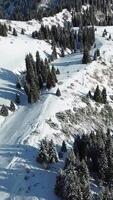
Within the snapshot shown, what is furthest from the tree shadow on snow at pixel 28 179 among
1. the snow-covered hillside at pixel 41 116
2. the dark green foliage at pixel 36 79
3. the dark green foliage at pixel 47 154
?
the dark green foliage at pixel 36 79

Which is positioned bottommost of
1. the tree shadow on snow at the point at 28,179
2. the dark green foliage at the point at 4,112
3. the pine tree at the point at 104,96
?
the tree shadow on snow at the point at 28,179

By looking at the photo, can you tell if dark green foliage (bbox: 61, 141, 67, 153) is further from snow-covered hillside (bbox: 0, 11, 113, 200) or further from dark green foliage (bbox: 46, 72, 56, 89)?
dark green foliage (bbox: 46, 72, 56, 89)

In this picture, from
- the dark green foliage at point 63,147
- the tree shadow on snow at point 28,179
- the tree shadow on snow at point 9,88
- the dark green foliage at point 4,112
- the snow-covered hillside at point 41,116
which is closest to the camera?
the tree shadow on snow at point 28,179

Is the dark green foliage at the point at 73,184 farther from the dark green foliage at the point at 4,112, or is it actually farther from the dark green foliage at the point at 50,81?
the dark green foliage at the point at 50,81

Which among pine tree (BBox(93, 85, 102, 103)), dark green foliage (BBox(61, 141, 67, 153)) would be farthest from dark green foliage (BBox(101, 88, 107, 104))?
dark green foliage (BBox(61, 141, 67, 153))

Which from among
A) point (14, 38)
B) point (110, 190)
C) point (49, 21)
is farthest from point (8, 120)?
point (49, 21)

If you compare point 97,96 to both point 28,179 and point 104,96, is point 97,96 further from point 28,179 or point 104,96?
point 28,179
